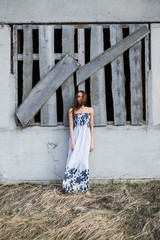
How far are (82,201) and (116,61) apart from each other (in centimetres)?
240

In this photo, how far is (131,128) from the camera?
4.70 metres

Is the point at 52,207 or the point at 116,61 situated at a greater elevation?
the point at 116,61

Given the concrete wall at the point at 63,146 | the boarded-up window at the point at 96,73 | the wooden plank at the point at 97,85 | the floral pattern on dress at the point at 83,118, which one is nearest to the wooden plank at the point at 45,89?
the boarded-up window at the point at 96,73

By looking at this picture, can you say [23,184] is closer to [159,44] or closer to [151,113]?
[151,113]

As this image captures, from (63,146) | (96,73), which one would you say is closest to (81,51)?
(96,73)

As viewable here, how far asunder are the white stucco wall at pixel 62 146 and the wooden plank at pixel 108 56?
29cm

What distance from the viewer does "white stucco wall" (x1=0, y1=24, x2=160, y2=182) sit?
4695 millimetres

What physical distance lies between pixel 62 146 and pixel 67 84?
108cm

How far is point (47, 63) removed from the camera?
15.4ft

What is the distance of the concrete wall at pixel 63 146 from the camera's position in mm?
4695

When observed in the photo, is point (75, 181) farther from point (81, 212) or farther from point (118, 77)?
point (118, 77)

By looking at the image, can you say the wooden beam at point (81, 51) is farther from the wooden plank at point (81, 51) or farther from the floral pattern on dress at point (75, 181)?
the floral pattern on dress at point (75, 181)

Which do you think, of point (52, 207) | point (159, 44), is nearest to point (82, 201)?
point (52, 207)

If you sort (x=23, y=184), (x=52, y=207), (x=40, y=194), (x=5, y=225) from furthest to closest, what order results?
(x=23, y=184), (x=40, y=194), (x=52, y=207), (x=5, y=225)
